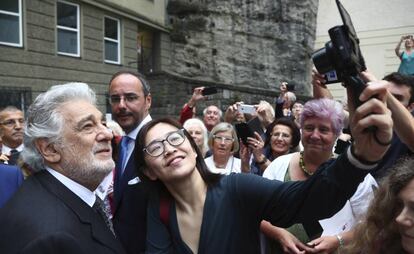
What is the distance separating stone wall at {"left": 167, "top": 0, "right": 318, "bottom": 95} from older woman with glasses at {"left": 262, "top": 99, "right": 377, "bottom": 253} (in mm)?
14430

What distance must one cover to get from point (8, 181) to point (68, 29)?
12077mm

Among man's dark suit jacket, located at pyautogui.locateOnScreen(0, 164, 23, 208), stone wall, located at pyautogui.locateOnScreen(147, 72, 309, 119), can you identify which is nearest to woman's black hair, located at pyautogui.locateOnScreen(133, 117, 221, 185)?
man's dark suit jacket, located at pyautogui.locateOnScreen(0, 164, 23, 208)

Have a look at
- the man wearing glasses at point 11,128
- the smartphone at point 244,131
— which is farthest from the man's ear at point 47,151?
the man wearing glasses at point 11,128

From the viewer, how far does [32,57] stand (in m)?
11.6

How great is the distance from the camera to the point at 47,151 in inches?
67.4

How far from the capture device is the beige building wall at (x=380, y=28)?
2078 centimetres

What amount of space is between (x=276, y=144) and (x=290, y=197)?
218cm

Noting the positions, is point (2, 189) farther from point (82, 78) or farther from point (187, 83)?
point (187, 83)

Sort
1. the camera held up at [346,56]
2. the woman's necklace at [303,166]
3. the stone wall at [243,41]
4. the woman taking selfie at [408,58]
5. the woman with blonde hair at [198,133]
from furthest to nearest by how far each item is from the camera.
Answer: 1. the stone wall at [243,41]
2. the woman taking selfie at [408,58]
3. the woman with blonde hair at [198,133]
4. the woman's necklace at [303,166]
5. the camera held up at [346,56]

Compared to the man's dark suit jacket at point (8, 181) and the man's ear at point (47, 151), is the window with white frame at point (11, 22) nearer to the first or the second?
the man's dark suit jacket at point (8, 181)

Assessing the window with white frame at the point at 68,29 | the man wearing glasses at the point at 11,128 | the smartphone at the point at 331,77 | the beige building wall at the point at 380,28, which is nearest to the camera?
the smartphone at the point at 331,77

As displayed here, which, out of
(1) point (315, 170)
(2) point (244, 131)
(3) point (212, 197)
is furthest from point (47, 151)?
(2) point (244, 131)

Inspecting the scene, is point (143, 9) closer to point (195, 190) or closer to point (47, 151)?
point (47, 151)

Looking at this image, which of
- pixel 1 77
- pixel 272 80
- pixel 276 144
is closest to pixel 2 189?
pixel 276 144
